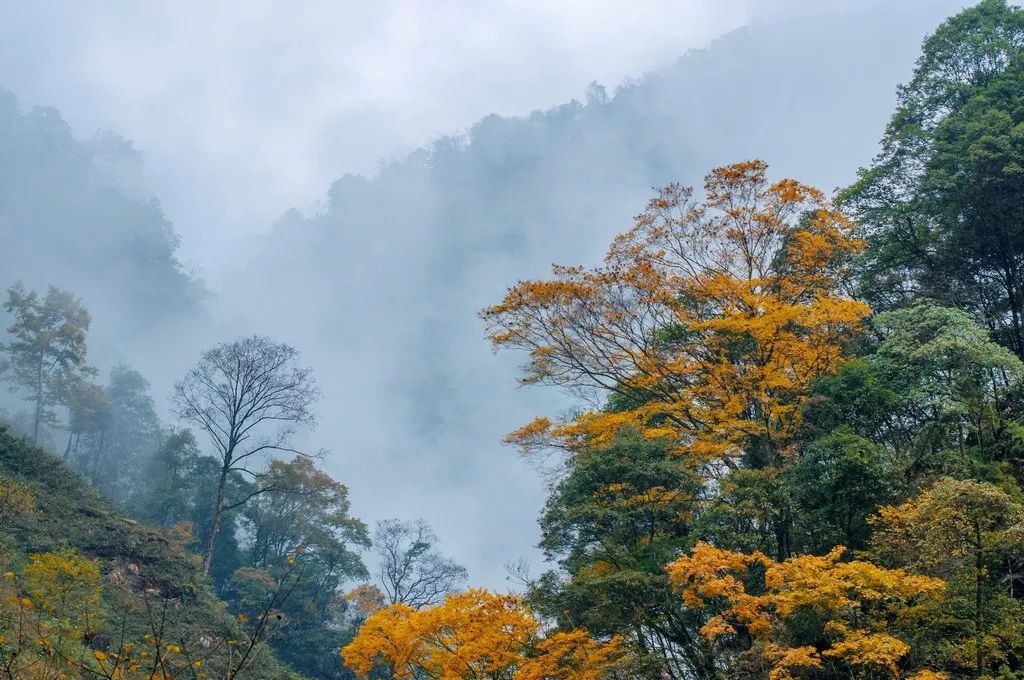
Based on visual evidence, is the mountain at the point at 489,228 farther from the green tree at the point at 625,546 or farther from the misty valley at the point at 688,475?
the green tree at the point at 625,546

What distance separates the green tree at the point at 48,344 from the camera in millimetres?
37344

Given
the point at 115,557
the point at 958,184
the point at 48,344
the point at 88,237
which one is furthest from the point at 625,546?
the point at 88,237

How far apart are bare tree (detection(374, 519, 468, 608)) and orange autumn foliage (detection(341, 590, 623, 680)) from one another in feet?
63.2

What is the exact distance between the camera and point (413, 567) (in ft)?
→ 117

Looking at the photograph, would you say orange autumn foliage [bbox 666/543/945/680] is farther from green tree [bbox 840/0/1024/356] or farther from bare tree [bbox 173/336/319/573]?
bare tree [bbox 173/336/319/573]

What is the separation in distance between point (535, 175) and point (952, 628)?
111 metres

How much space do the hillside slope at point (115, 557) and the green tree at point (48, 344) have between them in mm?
19470

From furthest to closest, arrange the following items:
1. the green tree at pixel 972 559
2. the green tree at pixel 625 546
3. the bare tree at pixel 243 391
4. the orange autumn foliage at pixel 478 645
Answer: the bare tree at pixel 243 391 → the green tree at pixel 625 546 → the orange autumn foliage at pixel 478 645 → the green tree at pixel 972 559

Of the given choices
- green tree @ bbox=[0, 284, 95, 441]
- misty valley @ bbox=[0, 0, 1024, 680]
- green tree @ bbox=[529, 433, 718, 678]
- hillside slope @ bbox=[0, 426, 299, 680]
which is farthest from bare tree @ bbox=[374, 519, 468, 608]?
green tree @ bbox=[529, 433, 718, 678]

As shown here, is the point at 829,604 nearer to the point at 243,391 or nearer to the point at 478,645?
the point at 478,645

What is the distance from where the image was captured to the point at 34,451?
21203mm

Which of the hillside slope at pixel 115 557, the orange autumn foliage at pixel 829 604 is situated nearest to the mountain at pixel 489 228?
the hillside slope at pixel 115 557

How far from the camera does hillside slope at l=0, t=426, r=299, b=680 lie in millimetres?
14531

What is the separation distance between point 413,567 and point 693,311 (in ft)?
76.1
